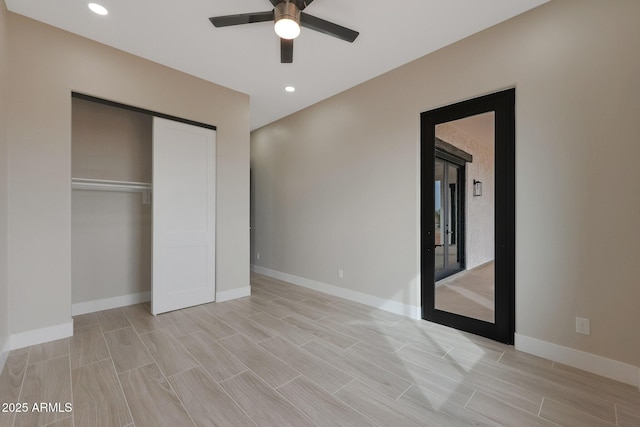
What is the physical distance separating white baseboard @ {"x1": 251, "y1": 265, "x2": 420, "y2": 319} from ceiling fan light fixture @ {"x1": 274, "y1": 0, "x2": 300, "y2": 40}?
10.4 feet

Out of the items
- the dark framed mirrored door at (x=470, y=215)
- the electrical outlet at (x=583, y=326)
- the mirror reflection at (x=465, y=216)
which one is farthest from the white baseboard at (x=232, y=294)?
the electrical outlet at (x=583, y=326)

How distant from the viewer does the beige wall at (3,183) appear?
223 cm

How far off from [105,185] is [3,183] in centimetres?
87

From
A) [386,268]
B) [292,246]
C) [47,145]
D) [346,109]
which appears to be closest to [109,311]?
[47,145]

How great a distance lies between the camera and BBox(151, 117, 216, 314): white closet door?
129 inches

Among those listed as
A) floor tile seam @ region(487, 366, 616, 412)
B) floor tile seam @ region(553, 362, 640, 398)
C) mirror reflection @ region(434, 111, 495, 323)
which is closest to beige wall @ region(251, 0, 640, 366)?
floor tile seam @ region(553, 362, 640, 398)

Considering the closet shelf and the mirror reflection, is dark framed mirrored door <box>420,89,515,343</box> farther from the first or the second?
the closet shelf

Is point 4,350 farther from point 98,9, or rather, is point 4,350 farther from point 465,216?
Answer: point 465,216

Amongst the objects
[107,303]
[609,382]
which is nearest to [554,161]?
[609,382]

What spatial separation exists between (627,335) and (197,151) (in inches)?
183

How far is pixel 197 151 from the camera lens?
3.60 metres

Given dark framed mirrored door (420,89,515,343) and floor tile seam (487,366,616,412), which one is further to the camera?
dark framed mirrored door (420,89,515,343)

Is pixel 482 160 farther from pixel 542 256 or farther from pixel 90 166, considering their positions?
pixel 90 166

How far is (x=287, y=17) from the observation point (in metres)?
2.11
